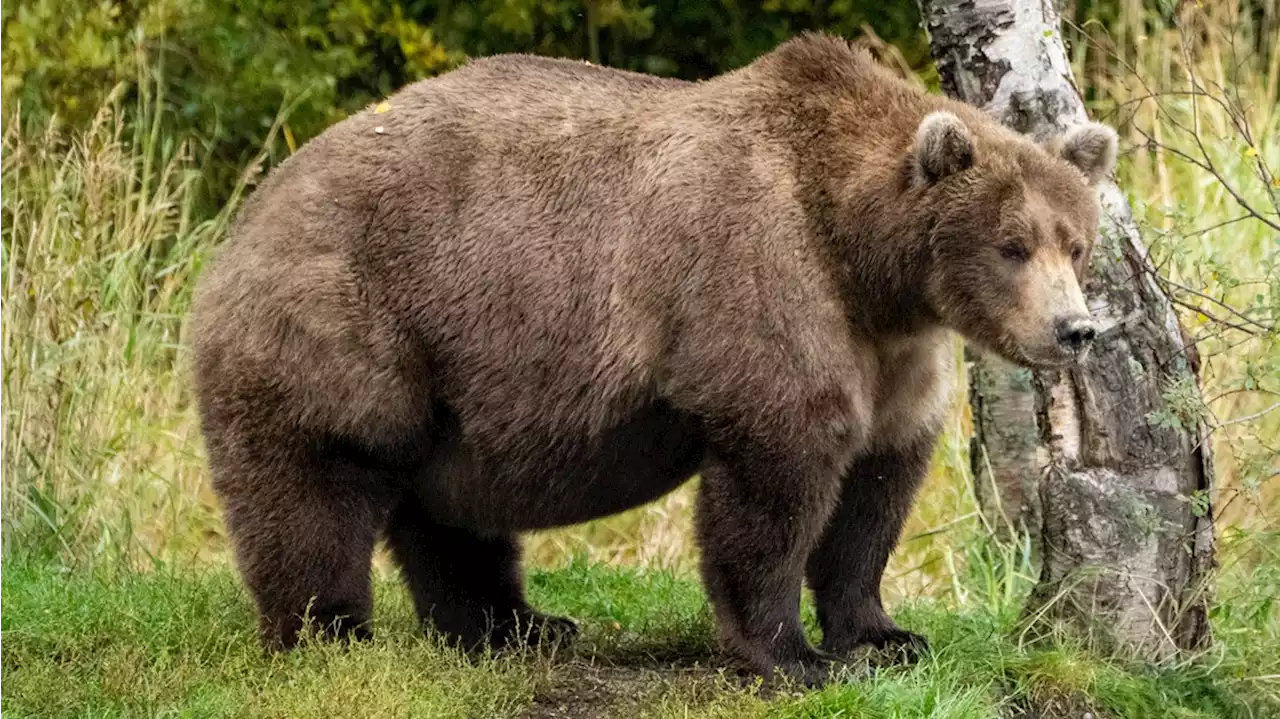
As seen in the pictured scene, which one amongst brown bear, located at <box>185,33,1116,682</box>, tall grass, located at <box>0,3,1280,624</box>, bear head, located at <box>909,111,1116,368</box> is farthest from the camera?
tall grass, located at <box>0,3,1280,624</box>

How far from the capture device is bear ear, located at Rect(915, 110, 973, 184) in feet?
19.4

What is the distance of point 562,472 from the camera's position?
652 centimetres

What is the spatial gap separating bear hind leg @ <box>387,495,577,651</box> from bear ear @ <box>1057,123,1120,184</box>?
8.55ft

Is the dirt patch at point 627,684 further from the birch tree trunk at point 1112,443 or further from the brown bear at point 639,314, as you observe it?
the birch tree trunk at point 1112,443

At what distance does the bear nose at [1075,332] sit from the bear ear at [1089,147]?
69cm

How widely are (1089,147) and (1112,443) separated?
1.07 m

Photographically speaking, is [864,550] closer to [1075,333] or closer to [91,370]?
[1075,333]

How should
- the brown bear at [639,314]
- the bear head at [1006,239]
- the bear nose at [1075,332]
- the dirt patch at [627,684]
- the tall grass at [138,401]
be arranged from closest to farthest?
the bear nose at [1075,332] → the bear head at [1006,239] → the brown bear at [639,314] → the dirt patch at [627,684] → the tall grass at [138,401]

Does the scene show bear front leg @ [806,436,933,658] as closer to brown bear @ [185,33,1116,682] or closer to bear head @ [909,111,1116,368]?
brown bear @ [185,33,1116,682]

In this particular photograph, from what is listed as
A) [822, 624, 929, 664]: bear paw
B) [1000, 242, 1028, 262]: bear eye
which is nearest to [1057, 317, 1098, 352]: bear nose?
[1000, 242, 1028, 262]: bear eye

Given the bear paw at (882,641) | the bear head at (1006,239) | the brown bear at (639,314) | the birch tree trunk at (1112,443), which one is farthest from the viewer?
the bear paw at (882,641)

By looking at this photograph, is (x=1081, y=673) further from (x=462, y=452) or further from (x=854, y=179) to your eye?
(x=462, y=452)

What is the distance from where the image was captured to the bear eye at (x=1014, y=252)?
19.6ft

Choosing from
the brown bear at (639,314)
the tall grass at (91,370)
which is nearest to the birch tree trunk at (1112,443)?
the brown bear at (639,314)
